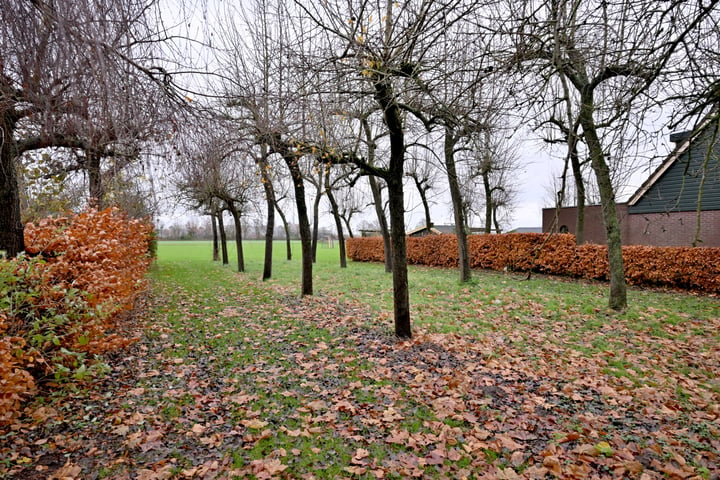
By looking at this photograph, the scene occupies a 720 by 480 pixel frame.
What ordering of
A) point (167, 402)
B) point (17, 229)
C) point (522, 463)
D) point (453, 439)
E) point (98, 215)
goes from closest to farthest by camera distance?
point (522, 463) < point (453, 439) < point (167, 402) < point (17, 229) < point (98, 215)

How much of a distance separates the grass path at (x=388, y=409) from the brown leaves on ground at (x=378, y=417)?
0.01 meters

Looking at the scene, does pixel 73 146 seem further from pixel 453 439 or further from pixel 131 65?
pixel 453 439

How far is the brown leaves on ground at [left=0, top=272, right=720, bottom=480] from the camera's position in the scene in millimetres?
2754

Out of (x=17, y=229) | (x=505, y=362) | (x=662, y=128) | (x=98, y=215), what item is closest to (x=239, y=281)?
(x=98, y=215)

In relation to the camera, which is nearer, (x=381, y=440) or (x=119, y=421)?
(x=381, y=440)

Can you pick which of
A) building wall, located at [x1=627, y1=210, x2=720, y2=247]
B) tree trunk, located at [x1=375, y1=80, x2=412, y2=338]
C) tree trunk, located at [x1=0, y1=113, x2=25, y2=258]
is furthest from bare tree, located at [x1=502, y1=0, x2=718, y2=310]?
building wall, located at [x1=627, y1=210, x2=720, y2=247]

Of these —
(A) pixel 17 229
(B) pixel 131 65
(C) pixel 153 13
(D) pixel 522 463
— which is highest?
(C) pixel 153 13

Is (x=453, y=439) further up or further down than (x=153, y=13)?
further down

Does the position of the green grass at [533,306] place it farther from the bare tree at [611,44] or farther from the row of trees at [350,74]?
the bare tree at [611,44]

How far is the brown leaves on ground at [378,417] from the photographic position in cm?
275

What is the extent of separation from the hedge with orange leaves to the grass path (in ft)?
1.51

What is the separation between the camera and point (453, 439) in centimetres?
309

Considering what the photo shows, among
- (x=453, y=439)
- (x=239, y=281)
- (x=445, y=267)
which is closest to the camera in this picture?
(x=453, y=439)

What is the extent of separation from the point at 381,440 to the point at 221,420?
152 cm
